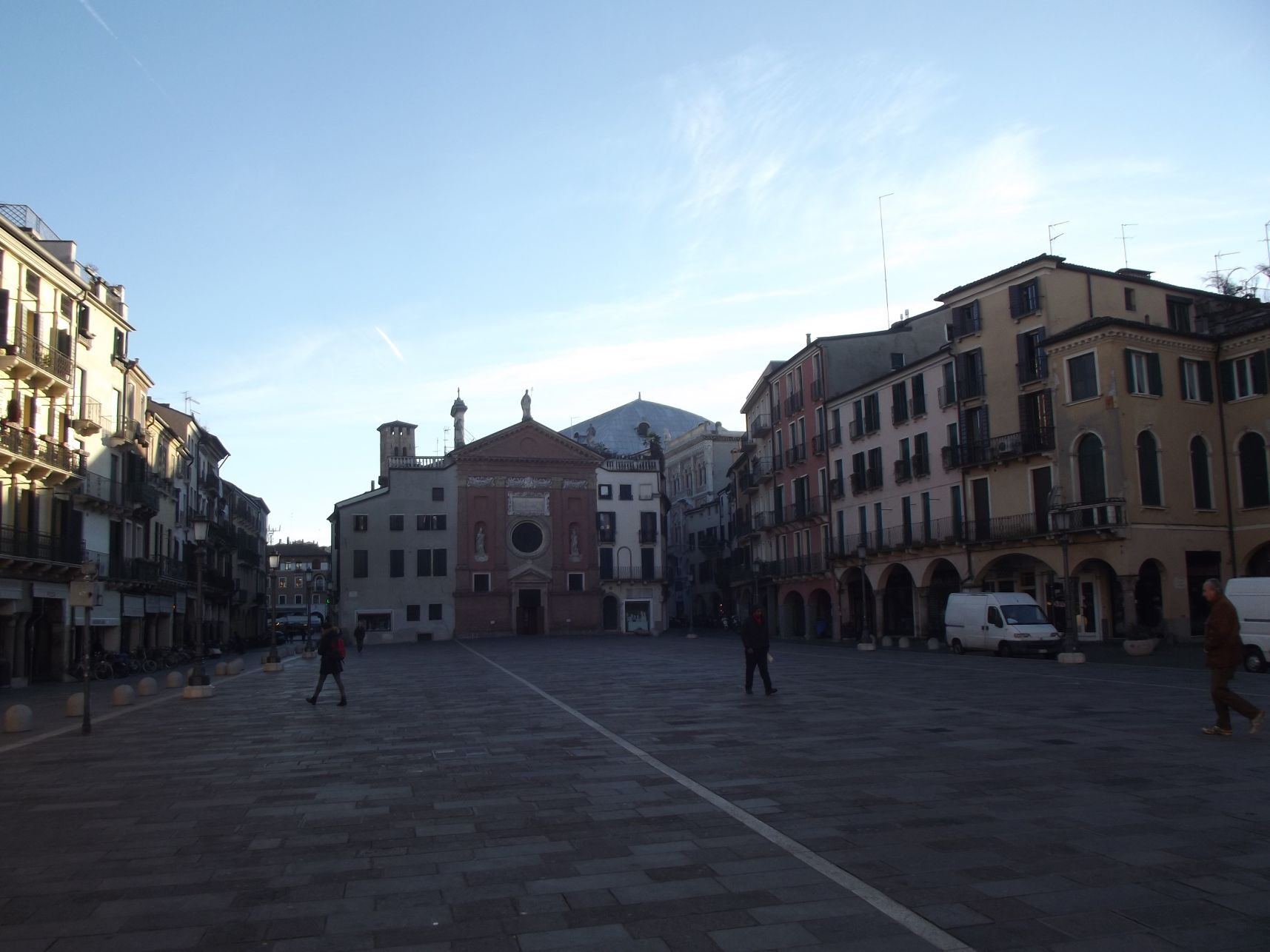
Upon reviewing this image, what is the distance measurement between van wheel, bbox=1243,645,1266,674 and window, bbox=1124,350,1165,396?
490 inches

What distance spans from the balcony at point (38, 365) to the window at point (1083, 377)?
33.5 m

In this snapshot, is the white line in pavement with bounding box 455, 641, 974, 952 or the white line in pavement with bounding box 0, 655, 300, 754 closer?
the white line in pavement with bounding box 455, 641, 974, 952

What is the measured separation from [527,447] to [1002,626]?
→ 47.1 meters

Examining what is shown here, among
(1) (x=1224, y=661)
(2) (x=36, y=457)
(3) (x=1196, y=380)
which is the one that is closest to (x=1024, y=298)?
(3) (x=1196, y=380)

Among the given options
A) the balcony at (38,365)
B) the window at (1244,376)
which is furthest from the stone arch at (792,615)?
the balcony at (38,365)

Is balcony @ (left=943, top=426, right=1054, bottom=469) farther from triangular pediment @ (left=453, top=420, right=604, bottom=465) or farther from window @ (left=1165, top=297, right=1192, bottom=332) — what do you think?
triangular pediment @ (left=453, top=420, right=604, bottom=465)

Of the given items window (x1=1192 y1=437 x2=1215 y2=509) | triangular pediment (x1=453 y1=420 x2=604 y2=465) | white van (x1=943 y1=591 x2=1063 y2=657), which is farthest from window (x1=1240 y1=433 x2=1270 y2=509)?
triangular pediment (x1=453 y1=420 x2=604 y2=465)

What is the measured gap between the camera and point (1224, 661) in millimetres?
12391

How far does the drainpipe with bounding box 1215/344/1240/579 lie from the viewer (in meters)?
35.5

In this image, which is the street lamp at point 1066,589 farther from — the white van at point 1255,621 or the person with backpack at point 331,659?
the person with backpack at point 331,659

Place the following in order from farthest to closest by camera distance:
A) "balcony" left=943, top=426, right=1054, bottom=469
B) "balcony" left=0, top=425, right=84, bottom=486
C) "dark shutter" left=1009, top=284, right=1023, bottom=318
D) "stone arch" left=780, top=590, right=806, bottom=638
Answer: "stone arch" left=780, top=590, right=806, bottom=638, "dark shutter" left=1009, top=284, right=1023, bottom=318, "balcony" left=943, top=426, right=1054, bottom=469, "balcony" left=0, top=425, right=84, bottom=486

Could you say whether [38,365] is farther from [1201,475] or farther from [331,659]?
[1201,475]

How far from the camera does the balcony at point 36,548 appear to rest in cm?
2984

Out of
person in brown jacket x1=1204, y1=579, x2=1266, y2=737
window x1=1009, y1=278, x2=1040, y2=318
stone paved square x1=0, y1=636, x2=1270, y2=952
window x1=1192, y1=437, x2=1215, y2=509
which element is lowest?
stone paved square x1=0, y1=636, x2=1270, y2=952
